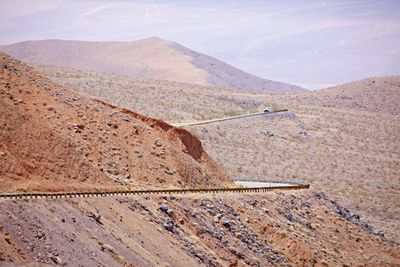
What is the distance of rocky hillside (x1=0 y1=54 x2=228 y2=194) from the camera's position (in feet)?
125

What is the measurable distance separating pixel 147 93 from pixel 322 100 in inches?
1612

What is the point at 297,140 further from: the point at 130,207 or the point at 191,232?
the point at 130,207

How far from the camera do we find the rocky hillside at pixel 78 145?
38.2 m

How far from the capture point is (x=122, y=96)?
347ft

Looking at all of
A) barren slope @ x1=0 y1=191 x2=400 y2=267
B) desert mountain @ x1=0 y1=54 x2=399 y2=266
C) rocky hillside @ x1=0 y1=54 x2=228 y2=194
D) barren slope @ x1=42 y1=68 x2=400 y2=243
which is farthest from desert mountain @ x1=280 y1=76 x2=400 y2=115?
rocky hillside @ x1=0 y1=54 x2=228 y2=194

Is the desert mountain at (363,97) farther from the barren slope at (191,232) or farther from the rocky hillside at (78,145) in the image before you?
the rocky hillside at (78,145)

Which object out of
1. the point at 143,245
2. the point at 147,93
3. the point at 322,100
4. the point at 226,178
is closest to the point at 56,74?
the point at 147,93

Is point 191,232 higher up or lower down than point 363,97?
higher up

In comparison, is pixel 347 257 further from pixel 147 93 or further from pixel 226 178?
pixel 147 93

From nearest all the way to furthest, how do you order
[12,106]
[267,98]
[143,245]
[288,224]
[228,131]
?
[143,245]
[12,106]
[288,224]
[228,131]
[267,98]

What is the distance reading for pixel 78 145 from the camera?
144 ft

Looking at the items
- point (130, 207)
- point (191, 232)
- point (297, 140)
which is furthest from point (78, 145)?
point (297, 140)

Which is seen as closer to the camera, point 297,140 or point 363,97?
point 297,140

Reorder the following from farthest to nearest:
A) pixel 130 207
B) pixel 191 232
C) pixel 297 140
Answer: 1. pixel 297 140
2. pixel 191 232
3. pixel 130 207
